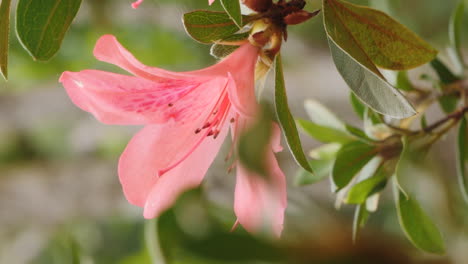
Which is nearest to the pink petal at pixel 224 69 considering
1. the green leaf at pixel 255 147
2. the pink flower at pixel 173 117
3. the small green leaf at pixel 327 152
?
the pink flower at pixel 173 117

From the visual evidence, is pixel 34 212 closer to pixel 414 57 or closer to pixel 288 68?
pixel 288 68

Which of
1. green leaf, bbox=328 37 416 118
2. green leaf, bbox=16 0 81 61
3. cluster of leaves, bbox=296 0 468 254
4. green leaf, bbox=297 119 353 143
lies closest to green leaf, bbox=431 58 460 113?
cluster of leaves, bbox=296 0 468 254

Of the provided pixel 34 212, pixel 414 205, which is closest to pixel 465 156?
pixel 414 205

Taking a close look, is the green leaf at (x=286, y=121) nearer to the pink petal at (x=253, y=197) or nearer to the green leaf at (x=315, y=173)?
the pink petal at (x=253, y=197)

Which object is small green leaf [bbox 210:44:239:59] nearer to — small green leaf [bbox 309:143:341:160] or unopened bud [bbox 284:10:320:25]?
unopened bud [bbox 284:10:320:25]

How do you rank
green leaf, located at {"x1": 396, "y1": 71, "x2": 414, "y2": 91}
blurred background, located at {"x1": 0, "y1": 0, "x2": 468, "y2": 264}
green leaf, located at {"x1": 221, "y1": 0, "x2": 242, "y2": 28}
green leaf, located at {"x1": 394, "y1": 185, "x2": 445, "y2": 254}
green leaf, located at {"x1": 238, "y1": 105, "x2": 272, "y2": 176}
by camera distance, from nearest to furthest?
green leaf, located at {"x1": 238, "y1": 105, "x2": 272, "y2": 176} → green leaf, located at {"x1": 221, "y1": 0, "x2": 242, "y2": 28} → green leaf, located at {"x1": 394, "y1": 185, "x2": 445, "y2": 254} → green leaf, located at {"x1": 396, "y1": 71, "x2": 414, "y2": 91} → blurred background, located at {"x1": 0, "y1": 0, "x2": 468, "y2": 264}

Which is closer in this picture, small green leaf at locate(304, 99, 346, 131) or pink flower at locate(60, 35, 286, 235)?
pink flower at locate(60, 35, 286, 235)
